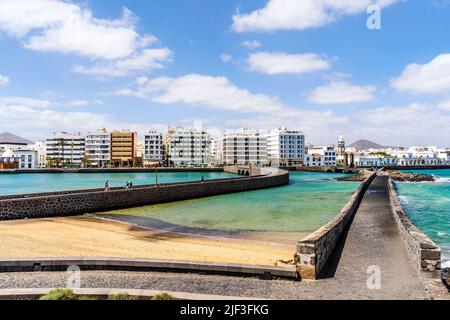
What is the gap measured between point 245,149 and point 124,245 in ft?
445

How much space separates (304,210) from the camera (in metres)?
31.6

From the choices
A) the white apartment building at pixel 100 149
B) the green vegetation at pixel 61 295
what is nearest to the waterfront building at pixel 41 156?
the white apartment building at pixel 100 149

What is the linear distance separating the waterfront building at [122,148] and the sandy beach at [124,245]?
413 feet

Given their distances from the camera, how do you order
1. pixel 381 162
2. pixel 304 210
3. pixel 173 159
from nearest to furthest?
pixel 304 210 < pixel 173 159 < pixel 381 162

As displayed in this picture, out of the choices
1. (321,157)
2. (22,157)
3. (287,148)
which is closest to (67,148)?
(22,157)

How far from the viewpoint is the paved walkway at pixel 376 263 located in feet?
28.7

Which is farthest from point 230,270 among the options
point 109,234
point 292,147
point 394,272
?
point 292,147

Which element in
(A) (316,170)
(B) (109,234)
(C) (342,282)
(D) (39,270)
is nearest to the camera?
(C) (342,282)

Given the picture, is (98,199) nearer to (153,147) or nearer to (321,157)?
(153,147)

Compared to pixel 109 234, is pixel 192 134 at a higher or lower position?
higher

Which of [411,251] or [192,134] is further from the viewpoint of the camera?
[192,134]

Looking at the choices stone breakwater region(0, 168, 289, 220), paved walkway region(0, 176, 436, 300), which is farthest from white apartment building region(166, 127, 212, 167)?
paved walkway region(0, 176, 436, 300)

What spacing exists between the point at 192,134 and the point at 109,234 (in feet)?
438
